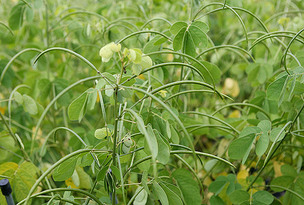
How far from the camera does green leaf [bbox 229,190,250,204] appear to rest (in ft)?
2.55

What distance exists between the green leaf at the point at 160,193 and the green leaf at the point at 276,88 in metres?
0.32

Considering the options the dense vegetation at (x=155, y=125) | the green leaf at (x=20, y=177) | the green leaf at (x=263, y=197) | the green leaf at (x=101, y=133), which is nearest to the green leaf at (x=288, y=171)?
the dense vegetation at (x=155, y=125)

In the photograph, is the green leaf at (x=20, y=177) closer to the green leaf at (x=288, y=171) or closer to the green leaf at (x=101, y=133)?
the green leaf at (x=101, y=133)

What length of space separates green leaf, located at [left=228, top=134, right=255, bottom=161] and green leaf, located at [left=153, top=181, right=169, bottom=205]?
8.6 inches

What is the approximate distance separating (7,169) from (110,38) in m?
0.47

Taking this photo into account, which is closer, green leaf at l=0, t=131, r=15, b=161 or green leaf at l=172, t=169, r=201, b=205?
green leaf at l=172, t=169, r=201, b=205

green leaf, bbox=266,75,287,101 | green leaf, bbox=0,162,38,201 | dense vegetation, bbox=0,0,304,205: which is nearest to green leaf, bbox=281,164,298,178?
dense vegetation, bbox=0,0,304,205

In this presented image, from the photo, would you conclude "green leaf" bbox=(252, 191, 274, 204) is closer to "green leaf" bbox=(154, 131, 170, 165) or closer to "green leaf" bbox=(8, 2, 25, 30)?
"green leaf" bbox=(154, 131, 170, 165)

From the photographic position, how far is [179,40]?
2.23 feet

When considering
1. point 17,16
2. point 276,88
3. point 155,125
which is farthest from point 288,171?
point 17,16

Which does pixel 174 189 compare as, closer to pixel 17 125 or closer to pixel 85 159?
pixel 85 159

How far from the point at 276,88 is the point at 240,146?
0.49ft

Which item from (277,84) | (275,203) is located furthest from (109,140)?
(275,203)

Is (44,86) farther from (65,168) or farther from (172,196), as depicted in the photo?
(172,196)
